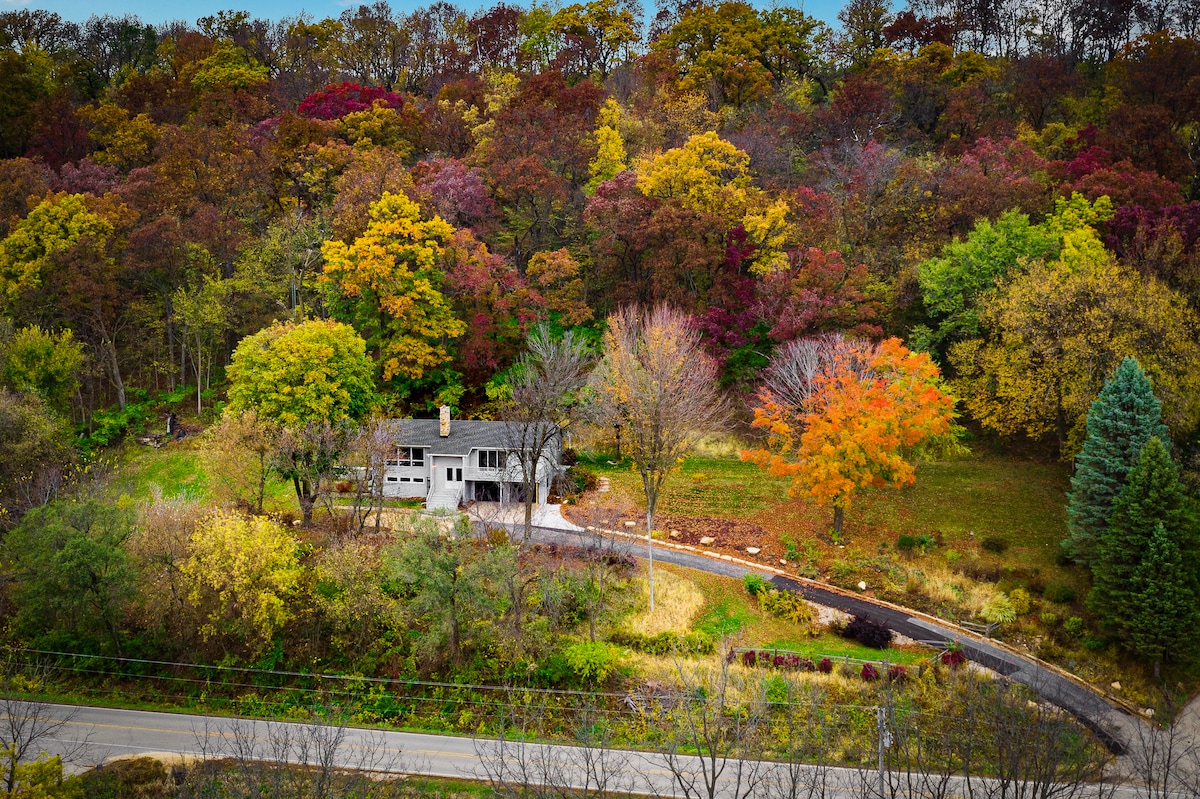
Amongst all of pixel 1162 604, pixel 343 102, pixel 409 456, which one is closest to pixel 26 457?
pixel 409 456

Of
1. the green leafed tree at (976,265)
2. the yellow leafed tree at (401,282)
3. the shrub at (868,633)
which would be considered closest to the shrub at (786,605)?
the shrub at (868,633)

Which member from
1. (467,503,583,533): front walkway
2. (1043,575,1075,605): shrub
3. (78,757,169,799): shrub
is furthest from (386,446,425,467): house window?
(1043,575,1075,605): shrub

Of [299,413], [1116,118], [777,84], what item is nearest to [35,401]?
[299,413]

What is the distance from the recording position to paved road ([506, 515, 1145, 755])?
2489cm

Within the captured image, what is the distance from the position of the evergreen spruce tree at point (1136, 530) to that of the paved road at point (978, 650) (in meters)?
2.79

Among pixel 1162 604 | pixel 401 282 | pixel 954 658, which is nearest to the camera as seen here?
pixel 1162 604

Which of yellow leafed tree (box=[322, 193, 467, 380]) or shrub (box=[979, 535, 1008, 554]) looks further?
yellow leafed tree (box=[322, 193, 467, 380])

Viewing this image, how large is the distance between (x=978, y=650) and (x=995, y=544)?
6.13 m

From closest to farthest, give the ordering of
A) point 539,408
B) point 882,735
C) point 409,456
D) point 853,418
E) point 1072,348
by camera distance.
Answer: point 882,735, point 853,418, point 1072,348, point 539,408, point 409,456

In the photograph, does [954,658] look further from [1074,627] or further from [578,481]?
[578,481]

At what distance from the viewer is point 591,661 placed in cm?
2717

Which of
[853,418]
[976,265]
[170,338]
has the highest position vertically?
[976,265]

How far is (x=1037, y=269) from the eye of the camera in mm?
36156

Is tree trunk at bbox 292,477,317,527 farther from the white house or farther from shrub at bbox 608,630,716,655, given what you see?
shrub at bbox 608,630,716,655
